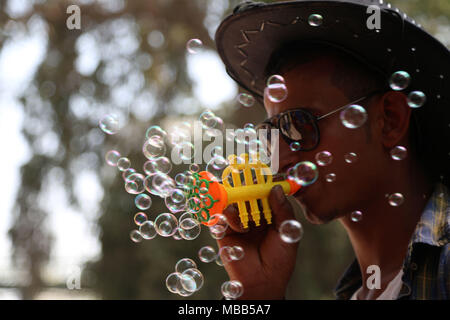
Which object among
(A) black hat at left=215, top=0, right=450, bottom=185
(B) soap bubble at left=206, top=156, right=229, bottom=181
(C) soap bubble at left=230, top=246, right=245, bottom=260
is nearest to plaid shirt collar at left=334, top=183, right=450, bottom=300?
(A) black hat at left=215, top=0, right=450, bottom=185

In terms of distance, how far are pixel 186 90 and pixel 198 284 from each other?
3976mm

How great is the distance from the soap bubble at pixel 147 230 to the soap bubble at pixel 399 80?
986 millimetres

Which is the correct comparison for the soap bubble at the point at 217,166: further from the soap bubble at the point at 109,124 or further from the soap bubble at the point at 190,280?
the soap bubble at the point at 109,124

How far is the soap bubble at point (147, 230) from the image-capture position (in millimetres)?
1768

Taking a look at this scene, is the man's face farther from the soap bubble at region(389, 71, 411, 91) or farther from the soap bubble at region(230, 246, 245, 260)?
the soap bubble at region(230, 246, 245, 260)

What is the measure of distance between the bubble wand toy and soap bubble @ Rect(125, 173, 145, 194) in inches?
16.4

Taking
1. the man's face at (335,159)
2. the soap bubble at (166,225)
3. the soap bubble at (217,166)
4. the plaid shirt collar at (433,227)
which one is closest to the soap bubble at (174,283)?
the soap bubble at (166,225)

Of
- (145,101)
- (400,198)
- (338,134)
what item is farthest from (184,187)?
(145,101)

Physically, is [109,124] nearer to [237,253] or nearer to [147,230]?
[147,230]

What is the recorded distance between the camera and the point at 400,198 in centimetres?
145

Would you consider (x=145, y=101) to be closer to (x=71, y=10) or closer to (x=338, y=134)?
(x=71, y=10)

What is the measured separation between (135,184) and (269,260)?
0.67m

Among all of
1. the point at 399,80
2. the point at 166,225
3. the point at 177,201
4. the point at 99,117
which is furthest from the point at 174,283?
the point at 99,117

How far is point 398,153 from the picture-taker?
4.79 ft
